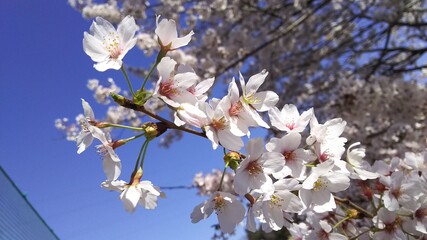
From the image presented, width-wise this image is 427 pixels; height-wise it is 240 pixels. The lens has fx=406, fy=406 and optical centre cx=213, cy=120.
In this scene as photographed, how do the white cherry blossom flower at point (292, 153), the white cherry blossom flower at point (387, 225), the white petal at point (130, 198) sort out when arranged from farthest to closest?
1. the white cherry blossom flower at point (387, 225)
2. the white cherry blossom flower at point (292, 153)
3. the white petal at point (130, 198)

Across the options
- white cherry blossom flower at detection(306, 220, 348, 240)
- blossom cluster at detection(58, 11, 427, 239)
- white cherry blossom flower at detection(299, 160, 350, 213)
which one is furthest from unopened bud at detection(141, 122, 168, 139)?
white cherry blossom flower at detection(306, 220, 348, 240)

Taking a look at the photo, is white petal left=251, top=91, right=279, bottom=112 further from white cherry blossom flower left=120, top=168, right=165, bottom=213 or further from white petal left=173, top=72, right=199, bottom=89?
white cherry blossom flower left=120, top=168, right=165, bottom=213

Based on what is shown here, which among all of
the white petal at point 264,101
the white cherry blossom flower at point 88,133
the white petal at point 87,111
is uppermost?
the white petal at point 87,111

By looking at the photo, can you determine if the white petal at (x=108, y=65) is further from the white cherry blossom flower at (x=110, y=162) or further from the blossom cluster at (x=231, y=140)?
the white cherry blossom flower at (x=110, y=162)

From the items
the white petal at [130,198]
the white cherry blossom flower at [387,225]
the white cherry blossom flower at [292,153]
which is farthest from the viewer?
the white cherry blossom flower at [387,225]

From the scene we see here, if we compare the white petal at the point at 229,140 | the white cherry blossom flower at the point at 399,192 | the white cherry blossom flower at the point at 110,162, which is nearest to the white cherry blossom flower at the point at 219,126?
the white petal at the point at 229,140

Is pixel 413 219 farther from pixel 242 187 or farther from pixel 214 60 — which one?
pixel 214 60

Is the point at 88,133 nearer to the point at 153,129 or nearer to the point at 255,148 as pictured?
the point at 153,129

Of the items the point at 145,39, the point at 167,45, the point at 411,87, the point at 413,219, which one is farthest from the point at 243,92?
the point at 145,39
